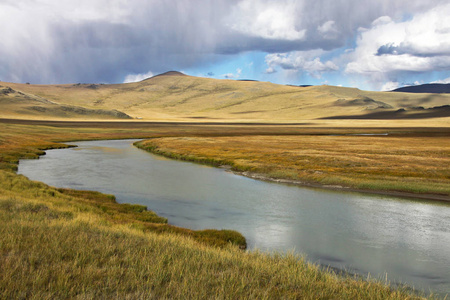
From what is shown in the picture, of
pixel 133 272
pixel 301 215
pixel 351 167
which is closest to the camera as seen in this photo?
pixel 133 272

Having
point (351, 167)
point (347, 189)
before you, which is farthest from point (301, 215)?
point (351, 167)

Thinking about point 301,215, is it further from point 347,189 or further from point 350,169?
point 350,169

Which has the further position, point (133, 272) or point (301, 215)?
point (301, 215)

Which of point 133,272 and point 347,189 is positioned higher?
point 133,272

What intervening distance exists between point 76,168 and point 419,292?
132 ft

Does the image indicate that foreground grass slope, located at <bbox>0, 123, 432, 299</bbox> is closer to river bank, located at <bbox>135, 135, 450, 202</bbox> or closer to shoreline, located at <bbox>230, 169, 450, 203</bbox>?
shoreline, located at <bbox>230, 169, 450, 203</bbox>

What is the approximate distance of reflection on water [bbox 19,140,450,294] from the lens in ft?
57.9

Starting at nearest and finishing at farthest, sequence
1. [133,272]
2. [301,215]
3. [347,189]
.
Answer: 1. [133,272]
2. [301,215]
3. [347,189]

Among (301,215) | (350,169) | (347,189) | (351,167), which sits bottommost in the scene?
(301,215)

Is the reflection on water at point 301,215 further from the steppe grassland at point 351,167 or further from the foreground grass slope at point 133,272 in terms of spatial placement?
the foreground grass slope at point 133,272

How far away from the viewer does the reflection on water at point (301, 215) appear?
1764 cm

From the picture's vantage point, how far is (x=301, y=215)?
26.0 metres

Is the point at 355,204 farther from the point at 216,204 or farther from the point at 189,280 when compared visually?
the point at 189,280

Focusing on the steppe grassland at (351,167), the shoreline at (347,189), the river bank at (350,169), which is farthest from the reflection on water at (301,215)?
the steppe grassland at (351,167)
